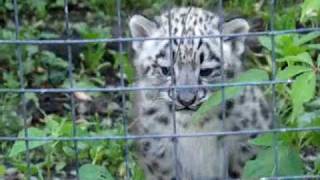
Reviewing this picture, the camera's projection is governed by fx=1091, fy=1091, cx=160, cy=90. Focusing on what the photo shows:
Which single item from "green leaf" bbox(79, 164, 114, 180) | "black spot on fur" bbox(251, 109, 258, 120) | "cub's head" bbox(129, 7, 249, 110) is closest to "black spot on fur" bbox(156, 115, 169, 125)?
"cub's head" bbox(129, 7, 249, 110)

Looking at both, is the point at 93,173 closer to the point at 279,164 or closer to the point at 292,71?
the point at 279,164

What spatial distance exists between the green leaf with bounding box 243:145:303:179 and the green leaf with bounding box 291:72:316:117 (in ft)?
0.98

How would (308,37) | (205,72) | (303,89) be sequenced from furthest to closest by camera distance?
(205,72)
(308,37)
(303,89)

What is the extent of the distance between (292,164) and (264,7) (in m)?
3.22

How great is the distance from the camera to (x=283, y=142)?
12.1 feet

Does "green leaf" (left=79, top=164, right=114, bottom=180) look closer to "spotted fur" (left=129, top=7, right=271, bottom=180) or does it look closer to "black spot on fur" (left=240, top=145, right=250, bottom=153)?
"spotted fur" (left=129, top=7, right=271, bottom=180)

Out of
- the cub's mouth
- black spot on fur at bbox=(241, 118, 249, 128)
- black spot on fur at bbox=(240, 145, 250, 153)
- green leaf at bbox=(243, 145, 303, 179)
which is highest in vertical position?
the cub's mouth

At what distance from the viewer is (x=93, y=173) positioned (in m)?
3.84

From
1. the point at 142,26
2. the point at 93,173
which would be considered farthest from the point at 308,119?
the point at 142,26

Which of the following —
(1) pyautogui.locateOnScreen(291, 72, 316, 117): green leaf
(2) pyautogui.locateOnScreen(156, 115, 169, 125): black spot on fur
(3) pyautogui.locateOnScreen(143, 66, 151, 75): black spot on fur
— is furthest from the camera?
(3) pyautogui.locateOnScreen(143, 66, 151, 75): black spot on fur

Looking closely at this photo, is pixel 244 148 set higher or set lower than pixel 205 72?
lower

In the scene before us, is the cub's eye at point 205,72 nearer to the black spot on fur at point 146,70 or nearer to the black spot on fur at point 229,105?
the black spot on fur at point 229,105

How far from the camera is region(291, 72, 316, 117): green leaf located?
131 inches

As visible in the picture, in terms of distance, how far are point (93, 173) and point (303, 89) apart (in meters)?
0.88
